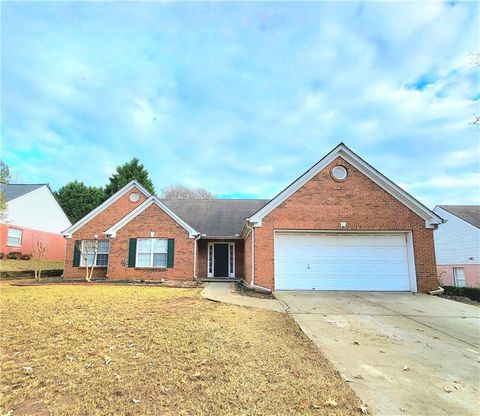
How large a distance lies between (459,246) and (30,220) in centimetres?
3500

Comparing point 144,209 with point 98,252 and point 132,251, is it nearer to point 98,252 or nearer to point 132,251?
point 132,251

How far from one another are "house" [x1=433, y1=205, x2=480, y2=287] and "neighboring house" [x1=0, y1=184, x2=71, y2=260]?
1294 inches

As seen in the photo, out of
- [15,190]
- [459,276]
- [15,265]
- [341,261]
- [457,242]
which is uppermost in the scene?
[15,190]

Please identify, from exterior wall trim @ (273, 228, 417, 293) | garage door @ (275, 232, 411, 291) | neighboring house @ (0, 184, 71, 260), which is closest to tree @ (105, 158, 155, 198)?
neighboring house @ (0, 184, 71, 260)

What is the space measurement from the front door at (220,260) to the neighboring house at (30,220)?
50.5 feet

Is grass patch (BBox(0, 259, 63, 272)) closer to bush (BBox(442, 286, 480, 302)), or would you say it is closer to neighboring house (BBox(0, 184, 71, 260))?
neighboring house (BBox(0, 184, 71, 260))

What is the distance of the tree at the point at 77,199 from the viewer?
1332 inches

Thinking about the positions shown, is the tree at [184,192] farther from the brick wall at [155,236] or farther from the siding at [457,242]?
the siding at [457,242]

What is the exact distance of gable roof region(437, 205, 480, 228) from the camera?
21.4 metres

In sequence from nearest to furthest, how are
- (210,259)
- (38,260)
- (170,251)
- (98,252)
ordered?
(170,251) → (98,252) → (210,259) → (38,260)

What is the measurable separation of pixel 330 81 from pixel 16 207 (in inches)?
986

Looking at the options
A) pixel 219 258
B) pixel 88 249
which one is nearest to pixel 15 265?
pixel 88 249

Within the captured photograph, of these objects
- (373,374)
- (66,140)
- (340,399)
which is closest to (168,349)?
(340,399)

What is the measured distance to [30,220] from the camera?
965 inches
